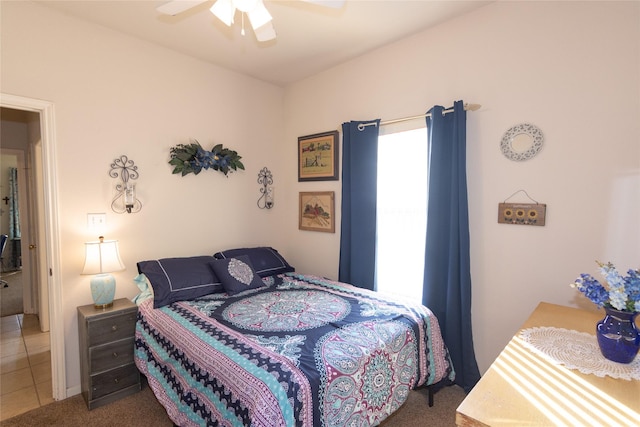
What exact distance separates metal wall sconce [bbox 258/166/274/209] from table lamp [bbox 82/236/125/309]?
155cm

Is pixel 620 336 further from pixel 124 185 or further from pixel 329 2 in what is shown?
pixel 124 185

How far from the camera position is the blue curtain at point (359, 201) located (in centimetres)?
287

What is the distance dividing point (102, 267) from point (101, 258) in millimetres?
66

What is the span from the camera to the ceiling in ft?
7.30

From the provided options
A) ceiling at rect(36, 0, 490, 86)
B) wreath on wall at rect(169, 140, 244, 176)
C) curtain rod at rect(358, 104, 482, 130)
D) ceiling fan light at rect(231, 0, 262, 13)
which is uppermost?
ceiling at rect(36, 0, 490, 86)

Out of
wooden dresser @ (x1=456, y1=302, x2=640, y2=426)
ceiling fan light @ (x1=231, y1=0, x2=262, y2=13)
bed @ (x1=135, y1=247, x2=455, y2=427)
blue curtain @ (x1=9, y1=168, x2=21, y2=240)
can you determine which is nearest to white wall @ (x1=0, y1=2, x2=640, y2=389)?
bed @ (x1=135, y1=247, x2=455, y2=427)

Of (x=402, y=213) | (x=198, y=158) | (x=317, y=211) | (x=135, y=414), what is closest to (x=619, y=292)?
(x=402, y=213)

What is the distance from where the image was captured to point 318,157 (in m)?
3.37

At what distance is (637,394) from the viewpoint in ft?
3.43

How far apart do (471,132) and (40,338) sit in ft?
14.8

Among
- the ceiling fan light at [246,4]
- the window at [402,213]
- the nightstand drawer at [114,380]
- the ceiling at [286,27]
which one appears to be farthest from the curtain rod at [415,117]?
the nightstand drawer at [114,380]

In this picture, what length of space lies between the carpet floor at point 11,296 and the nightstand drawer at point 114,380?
2.81 m

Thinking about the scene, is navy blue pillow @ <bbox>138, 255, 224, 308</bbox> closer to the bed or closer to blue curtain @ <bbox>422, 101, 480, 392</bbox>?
the bed

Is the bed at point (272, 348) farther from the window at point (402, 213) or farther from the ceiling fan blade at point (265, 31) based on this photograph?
the ceiling fan blade at point (265, 31)
